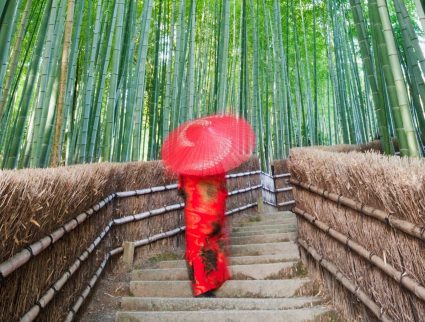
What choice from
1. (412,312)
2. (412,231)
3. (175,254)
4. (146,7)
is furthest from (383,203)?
(146,7)

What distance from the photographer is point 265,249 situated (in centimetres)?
290

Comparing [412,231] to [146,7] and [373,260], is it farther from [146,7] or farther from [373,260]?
[146,7]

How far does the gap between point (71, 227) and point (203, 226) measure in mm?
812

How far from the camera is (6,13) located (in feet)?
6.11

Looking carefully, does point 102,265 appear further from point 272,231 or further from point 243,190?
point 243,190

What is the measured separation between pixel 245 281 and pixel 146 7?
8.46 ft

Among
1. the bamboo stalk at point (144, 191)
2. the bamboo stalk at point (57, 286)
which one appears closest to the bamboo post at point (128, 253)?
the bamboo stalk at point (144, 191)

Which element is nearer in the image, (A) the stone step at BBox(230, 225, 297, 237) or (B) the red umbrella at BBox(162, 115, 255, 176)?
(B) the red umbrella at BBox(162, 115, 255, 176)

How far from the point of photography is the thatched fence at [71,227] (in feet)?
3.72

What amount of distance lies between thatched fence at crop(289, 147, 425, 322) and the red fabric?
0.60 m

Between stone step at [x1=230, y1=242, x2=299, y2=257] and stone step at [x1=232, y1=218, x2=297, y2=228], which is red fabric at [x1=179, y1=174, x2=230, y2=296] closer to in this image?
stone step at [x1=230, y1=242, x2=299, y2=257]

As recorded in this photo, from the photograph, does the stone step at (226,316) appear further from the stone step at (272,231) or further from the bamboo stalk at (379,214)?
the stone step at (272,231)

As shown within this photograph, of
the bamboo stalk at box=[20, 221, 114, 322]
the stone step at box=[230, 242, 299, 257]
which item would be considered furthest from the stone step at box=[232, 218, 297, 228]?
the bamboo stalk at box=[20, 221, 114, 322]

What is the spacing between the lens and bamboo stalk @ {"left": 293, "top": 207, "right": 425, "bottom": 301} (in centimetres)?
113
